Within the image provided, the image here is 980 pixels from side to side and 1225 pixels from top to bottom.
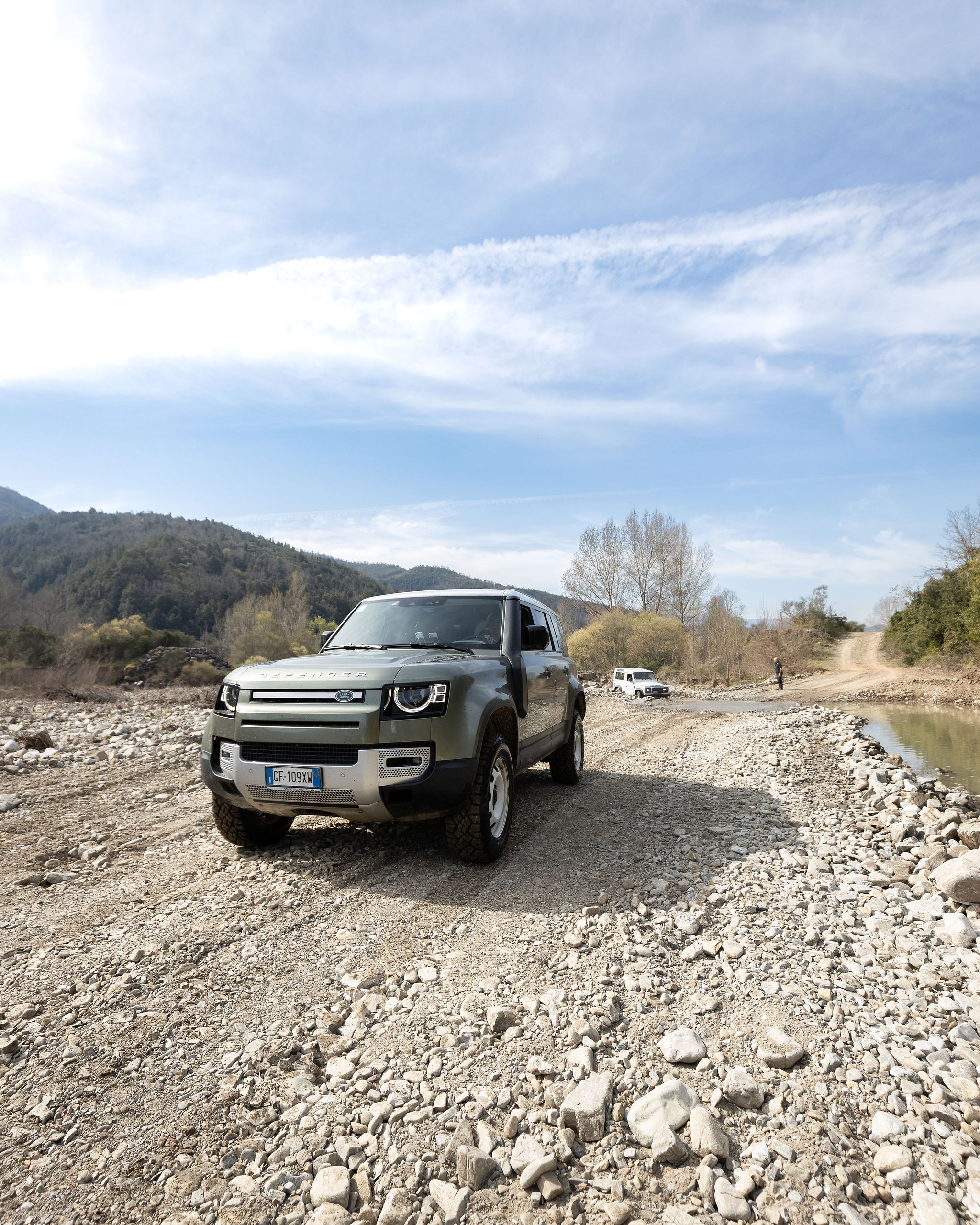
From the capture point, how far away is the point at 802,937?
3.70 meters

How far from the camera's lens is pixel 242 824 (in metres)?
4.90

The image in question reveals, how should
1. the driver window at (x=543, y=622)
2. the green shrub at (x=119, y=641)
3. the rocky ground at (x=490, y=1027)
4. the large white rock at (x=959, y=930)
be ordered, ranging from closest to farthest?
the rocky ground at (x=490, y=1027) < the large white rock at (x=959, y=930) < the driver window at (x=543, y=622) < the green shrub at (x=119, y=641)

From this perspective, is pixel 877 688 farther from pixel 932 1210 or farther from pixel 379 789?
pixel 932 1210

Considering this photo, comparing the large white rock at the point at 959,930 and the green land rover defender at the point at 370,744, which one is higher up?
the green land rover defender at the point at 370,744

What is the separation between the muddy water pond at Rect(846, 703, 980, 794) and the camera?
12.0 meters

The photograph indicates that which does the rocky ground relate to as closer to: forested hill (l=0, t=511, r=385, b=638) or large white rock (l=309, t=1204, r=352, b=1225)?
large white rock (l=309, t=1204, r=352, b=1225)

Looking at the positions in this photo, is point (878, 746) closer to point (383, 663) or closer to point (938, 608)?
point (383, 663)

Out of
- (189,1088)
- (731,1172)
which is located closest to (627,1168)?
→ (731,1172)

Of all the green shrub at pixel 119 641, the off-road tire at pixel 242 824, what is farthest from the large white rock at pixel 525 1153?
the green shrub at pixel 119 641

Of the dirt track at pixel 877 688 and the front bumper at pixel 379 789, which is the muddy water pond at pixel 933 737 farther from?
the front bumper at pixel 379 789

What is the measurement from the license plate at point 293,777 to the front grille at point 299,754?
0.04m

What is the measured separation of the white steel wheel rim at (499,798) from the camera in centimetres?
486

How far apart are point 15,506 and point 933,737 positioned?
21583cm

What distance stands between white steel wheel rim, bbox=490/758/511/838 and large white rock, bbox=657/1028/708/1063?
6.97 ft
